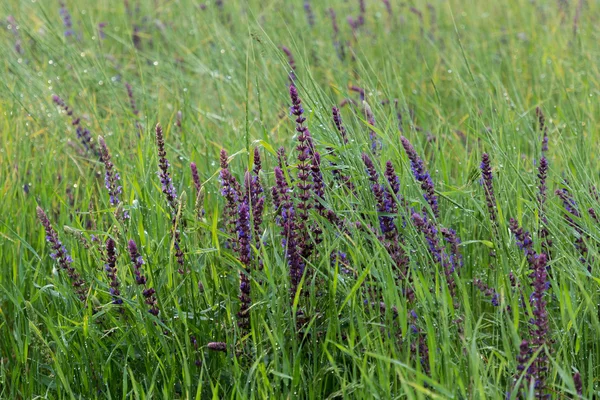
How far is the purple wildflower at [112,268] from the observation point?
215 centimetres

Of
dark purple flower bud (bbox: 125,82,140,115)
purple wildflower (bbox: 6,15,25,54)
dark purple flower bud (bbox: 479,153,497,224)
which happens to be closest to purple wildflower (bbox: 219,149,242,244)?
dark purple flower bud (bbox: 479,153,497,224)

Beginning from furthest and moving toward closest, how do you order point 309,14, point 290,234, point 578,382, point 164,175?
point 309,14, point 164,175, point 290,234, point 578,382

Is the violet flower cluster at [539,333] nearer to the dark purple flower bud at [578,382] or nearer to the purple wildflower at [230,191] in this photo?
the dark purple flower bud at [578,382]

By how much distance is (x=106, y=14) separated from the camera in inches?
246

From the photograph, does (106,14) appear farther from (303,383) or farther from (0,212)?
(303,383)

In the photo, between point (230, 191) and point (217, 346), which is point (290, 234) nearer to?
point (230, 191)

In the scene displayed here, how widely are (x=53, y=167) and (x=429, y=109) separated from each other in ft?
6.21

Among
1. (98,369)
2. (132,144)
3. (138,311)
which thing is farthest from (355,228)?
(132,144)

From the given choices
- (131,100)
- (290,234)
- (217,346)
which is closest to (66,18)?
(131,100)

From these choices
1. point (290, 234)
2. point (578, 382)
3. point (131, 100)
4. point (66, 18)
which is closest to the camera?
point (578, 382)

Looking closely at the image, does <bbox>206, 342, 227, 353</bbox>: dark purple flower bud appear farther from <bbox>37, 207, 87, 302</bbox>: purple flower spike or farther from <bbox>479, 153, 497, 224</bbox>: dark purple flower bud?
<bbox>479, 153, 497, 224</bbox>: dark purple flower bud

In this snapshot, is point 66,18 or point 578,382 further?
point 66,18

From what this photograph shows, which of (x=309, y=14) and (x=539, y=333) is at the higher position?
(x=309, y=14)

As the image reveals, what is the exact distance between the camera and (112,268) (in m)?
2.21
